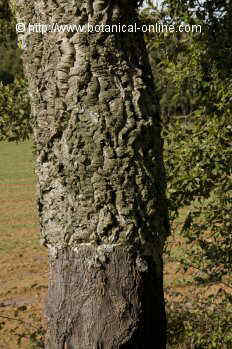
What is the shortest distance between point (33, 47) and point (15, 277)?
29.3 ft

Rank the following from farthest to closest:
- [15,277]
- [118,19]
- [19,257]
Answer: [19,257] < [15,277] < [118,19]

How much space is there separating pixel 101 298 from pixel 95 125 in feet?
2.60

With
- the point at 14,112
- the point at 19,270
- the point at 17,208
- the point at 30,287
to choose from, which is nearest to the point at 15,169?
the point at 17,208

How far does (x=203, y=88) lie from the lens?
436 centimetres

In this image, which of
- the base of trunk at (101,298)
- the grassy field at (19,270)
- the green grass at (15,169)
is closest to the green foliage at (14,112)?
the grassy field at (19,270)

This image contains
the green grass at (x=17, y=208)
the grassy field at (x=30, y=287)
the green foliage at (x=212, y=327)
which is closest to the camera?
the green foliage at (x=212, y=327)

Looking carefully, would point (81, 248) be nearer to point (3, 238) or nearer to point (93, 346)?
point (93, 346)

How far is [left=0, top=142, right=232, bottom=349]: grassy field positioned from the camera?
5.38m

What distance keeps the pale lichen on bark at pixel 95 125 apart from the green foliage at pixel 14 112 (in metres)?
3.05

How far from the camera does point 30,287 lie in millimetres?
10055

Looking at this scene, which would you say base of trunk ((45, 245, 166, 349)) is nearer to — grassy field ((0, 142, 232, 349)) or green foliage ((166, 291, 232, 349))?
grassy field ((0, 142, 232, 349))

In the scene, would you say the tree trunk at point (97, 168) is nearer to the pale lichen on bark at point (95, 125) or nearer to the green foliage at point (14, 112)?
the pale lichen on bark at point (95, 125)

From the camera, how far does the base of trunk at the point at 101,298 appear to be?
92.4 inches

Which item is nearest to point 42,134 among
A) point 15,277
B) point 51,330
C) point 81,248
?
point 81,248
